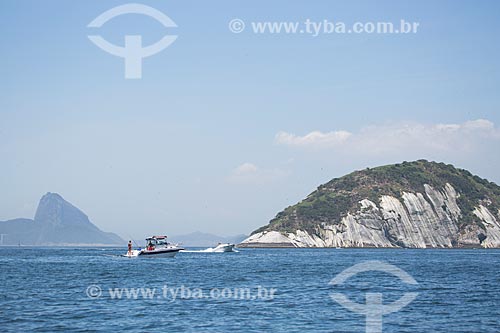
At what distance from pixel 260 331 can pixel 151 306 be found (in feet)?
38.5

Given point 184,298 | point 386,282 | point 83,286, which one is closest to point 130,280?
point 83,286

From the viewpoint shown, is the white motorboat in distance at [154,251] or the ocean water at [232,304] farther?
the white motorboat in distance at [154,251]
